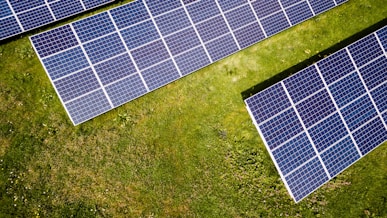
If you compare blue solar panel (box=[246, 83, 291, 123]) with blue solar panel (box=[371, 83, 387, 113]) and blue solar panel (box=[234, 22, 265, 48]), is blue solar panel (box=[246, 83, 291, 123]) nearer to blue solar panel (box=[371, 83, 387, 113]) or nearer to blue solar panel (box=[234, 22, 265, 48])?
blue solar panel (box=[234, 22, 265, 48])

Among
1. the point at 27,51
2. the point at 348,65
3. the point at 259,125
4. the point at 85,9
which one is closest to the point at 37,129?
the point at 27,51

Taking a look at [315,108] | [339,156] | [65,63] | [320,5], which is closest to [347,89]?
[315,108]

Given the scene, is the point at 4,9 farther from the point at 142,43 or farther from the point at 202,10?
the point at 202,10

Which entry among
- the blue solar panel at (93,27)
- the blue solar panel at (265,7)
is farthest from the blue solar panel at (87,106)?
the blue solar panel at (265,7)

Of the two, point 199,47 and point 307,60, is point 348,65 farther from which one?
point 199,47

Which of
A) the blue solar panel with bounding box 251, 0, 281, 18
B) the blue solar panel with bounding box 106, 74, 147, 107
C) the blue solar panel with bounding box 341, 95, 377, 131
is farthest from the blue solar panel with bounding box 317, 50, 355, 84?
the blue solar panel with bounding box 106, 74, 147, 107

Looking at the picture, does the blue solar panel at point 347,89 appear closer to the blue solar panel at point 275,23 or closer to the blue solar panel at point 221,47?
the blue solar panel at point 275,23
